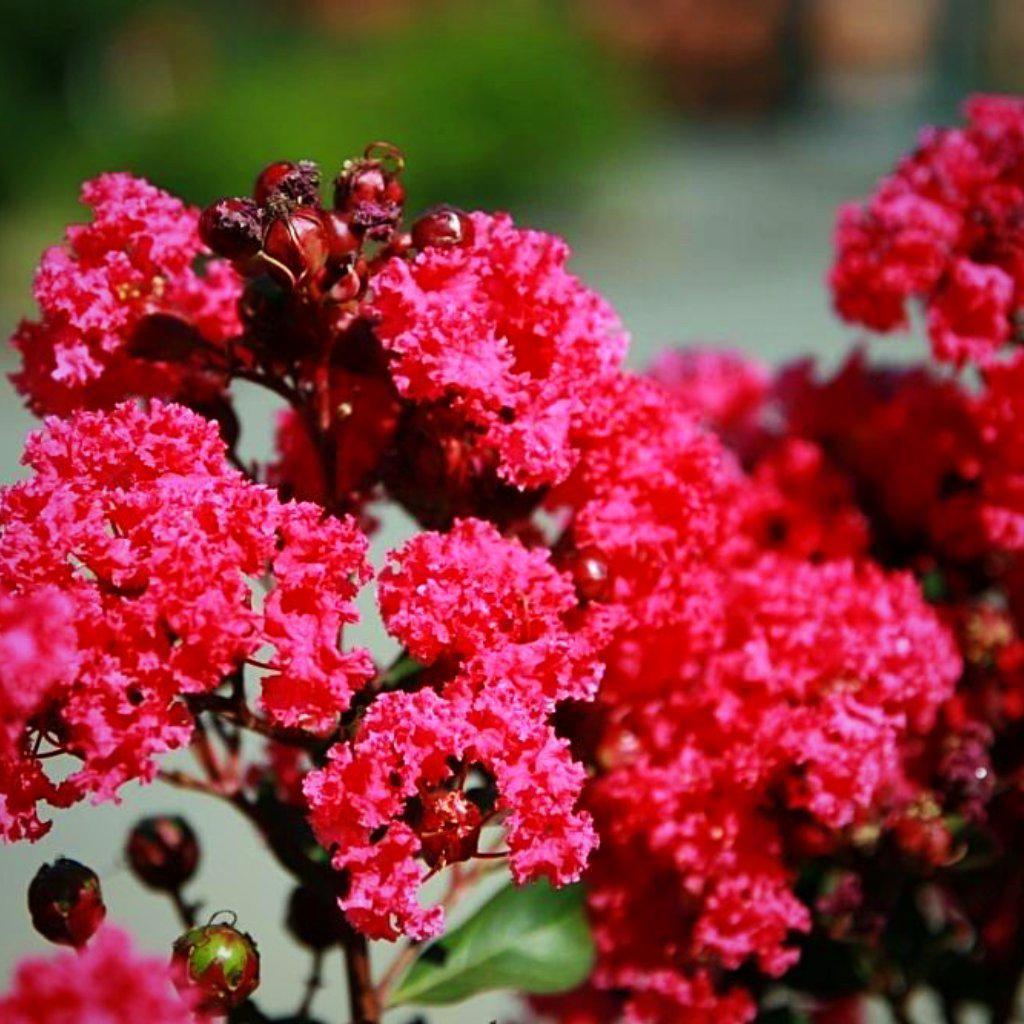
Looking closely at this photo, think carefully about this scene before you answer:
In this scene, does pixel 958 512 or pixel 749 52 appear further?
pixel 749 52

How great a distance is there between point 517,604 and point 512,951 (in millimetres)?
224

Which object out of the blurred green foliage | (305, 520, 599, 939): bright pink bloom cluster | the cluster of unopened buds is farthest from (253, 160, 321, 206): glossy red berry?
the blurred green foliage

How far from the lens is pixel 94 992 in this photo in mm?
450

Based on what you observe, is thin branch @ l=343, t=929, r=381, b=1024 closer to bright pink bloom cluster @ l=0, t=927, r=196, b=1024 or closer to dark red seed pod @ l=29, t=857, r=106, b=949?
dark red seed pod @ l=29, t=857, r=106, b=949

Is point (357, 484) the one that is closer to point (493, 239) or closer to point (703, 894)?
point (493, 239)

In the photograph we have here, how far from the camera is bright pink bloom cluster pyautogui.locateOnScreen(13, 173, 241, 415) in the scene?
0.70 m

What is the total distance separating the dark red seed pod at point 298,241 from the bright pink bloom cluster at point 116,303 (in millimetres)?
97

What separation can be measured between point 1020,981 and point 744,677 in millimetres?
266

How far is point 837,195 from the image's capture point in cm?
675

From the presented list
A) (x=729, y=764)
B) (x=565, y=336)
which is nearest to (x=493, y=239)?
(x=565, y=336)

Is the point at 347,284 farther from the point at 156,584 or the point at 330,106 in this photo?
the point at 330,106

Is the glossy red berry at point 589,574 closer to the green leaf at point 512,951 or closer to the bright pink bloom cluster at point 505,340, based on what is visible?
the bright pink bloom cluster at point 505,340

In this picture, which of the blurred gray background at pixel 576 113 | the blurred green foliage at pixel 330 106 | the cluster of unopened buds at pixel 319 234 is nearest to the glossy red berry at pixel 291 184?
the cluster of unopened buds at pixel 319 234

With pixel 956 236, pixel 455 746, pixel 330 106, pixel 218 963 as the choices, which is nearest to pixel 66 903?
pixel 218 963
